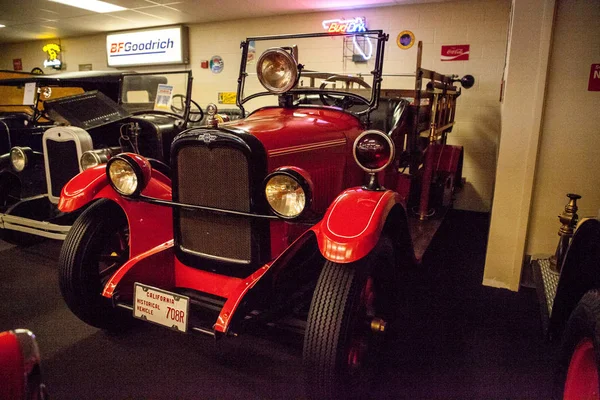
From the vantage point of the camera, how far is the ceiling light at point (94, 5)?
6.16 m

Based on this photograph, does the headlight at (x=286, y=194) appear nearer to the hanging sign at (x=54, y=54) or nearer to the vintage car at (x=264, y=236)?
the vintage car at (x=264, y=236)

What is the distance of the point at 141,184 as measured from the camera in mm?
2033

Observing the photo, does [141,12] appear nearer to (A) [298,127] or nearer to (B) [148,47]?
(B) [148,47]

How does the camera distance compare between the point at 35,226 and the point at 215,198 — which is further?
the point at 35,226

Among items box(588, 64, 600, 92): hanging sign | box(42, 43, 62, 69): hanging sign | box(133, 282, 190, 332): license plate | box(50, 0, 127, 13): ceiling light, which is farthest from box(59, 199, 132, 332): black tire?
box(42, 43, 62, 69): hanging sign

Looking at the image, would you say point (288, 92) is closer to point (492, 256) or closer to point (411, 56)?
point (492, 256)

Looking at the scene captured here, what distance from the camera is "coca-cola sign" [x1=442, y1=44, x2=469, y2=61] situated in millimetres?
5199

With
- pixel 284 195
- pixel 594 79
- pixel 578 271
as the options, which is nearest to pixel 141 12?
pixel 284 195

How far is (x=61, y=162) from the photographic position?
3.57 metres

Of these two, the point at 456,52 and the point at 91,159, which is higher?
the point at 456,52

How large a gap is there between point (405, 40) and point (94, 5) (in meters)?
4.69

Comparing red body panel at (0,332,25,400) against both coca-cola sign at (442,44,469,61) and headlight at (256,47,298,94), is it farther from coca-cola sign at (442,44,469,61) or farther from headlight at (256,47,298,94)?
coca-cola sign at (442,44,469,61)

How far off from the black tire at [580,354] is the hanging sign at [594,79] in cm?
167

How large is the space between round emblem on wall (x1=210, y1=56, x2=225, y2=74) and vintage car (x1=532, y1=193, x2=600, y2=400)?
636 cm
